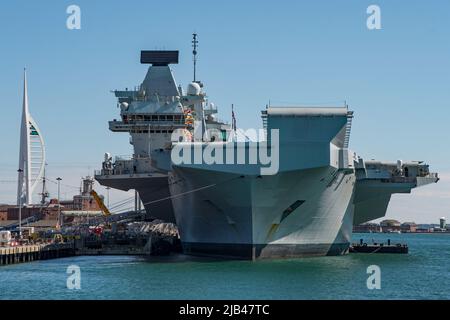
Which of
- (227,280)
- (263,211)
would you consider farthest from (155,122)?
(227,280)

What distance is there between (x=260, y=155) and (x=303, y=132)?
2.07 m

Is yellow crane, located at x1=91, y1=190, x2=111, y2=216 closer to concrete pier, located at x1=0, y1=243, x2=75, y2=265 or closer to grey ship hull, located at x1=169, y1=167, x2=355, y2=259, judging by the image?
concrete pier, located at x1=0, y1=243, x2=75, y2=265

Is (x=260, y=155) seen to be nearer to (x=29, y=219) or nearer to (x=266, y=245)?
(x=266, y=245)

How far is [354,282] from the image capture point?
31312mm

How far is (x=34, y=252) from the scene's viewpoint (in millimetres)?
46906

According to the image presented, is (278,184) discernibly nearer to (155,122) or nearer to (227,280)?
(227,280)

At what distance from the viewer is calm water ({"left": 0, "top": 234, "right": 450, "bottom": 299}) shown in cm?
2816

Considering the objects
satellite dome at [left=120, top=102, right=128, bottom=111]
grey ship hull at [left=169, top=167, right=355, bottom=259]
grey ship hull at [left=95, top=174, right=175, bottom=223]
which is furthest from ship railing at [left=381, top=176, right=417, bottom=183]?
satellite dome at [left=120, top=102, right=128, bottom=111]

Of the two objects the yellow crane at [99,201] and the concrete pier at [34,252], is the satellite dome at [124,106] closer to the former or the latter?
the concrete pier at [34,252]

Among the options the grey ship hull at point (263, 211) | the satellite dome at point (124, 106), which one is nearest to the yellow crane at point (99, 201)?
the satellite dome at point (124, 106)

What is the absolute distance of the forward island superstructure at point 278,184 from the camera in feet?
114

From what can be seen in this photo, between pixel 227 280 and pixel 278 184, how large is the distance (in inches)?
232
